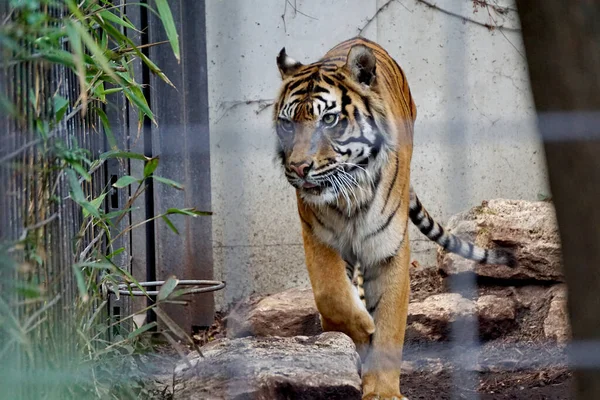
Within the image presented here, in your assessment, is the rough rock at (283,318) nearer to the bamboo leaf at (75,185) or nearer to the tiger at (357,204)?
the tiger at (357,204)

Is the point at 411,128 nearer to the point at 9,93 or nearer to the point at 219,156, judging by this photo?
the point at 219,156

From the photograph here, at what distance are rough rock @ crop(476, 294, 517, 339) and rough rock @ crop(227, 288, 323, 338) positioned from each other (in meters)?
0.57

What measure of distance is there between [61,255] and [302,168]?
28.7 inches

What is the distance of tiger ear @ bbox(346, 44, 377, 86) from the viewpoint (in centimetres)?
239

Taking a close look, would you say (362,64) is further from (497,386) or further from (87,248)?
(497,386)

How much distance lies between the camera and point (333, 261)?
241 cm

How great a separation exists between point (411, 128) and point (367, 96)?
336mm

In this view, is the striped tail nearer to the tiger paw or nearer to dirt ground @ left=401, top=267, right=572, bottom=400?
dirt ground @ left=401, top=267, right=572, bottom=400

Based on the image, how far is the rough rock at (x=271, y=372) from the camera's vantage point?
6.42 ft

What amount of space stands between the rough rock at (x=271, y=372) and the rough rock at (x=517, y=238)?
1.08m

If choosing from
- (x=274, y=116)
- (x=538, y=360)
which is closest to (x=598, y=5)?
(x=274, y=116)

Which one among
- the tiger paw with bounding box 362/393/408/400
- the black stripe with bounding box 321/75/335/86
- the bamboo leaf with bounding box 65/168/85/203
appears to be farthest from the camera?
the black stripe with bounding box 321/75/335/86

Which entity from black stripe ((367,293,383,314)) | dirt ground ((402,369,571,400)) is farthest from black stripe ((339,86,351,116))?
dirt ground ((402,369,571,400))

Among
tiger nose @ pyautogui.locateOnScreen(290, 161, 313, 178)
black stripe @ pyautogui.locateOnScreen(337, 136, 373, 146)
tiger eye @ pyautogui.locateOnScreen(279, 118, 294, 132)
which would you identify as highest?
tiger eye @ pyautogui.locateOnScreen(279, 118, 294, 132)
